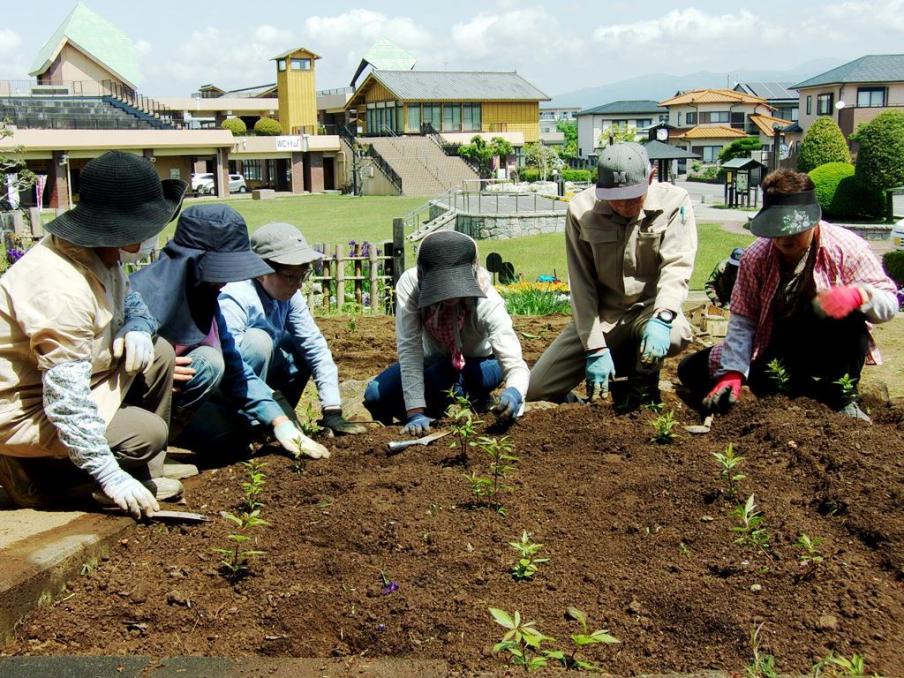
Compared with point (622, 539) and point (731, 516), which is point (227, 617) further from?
point (731, 516)

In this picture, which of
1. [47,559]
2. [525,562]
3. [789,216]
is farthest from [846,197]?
[47,559]

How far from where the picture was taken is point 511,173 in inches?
2062

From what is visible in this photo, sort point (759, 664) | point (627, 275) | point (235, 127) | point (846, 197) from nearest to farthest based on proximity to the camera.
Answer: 1. point (759, 664)
2. point (627, 275)
3. point (846, 197)
4. point (235, 127)

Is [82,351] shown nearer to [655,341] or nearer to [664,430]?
[664,430]

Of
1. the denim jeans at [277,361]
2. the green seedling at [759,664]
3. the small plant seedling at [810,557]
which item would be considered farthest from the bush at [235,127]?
the green seedling at [759,664]

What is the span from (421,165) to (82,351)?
1839 inches

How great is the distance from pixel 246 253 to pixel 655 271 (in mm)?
2104

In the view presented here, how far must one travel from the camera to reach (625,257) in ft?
15.7

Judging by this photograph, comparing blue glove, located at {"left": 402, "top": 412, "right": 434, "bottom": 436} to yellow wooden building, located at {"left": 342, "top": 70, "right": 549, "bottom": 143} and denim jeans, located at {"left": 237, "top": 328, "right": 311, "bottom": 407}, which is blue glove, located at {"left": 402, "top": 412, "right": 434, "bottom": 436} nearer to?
denim jeans, located at {"left": 237, "top": 328, "right": 311, "bottom": 407}

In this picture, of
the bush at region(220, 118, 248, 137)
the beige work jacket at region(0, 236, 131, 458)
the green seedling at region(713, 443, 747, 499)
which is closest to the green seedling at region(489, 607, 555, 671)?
→ the green seedling at region(713, 443, 747, 499)

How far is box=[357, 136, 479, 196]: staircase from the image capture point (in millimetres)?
46750

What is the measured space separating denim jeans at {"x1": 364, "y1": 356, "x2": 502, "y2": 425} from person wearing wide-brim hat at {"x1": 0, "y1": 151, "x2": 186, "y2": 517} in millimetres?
1533

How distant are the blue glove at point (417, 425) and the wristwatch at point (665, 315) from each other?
1.20 meters

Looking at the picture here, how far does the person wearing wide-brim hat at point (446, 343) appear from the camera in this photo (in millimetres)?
4188
